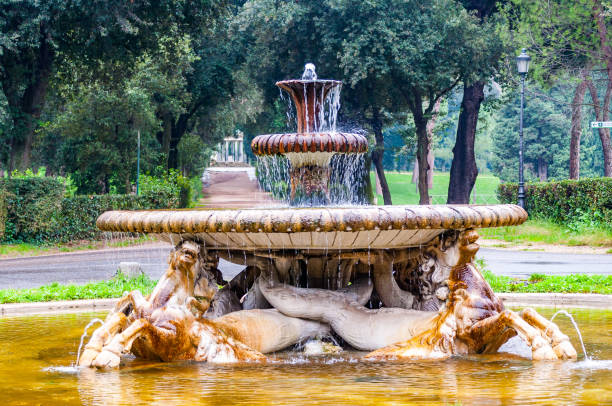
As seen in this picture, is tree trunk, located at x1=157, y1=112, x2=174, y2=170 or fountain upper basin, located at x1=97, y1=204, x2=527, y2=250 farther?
tree trunk, located at x1=157, y1=112, x2=174, y2=170

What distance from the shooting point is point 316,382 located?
479 centimetres

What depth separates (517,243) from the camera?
22.4 metres

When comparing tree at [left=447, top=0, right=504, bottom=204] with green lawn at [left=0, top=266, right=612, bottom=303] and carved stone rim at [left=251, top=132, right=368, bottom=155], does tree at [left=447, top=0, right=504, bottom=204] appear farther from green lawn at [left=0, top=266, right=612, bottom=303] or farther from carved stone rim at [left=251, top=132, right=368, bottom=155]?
carved stone rim at [left=251, top=132, right=368, bottom=155]

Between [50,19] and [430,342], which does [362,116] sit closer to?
[50,19]

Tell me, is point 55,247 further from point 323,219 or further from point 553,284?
point 323,219

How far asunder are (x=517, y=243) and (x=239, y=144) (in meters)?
91.8

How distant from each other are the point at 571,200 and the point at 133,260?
13044 millimetres

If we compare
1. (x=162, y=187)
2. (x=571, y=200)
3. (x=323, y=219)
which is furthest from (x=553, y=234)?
(x=323, y=219)

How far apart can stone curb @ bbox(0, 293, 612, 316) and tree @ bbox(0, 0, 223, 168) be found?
1470 centimetres

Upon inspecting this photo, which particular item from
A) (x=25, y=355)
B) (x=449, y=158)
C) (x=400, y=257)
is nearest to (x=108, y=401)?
(x=25, y=355)

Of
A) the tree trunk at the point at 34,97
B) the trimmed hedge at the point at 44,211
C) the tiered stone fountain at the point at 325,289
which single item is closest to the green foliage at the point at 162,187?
the trimmed hedge at the point at 44,211

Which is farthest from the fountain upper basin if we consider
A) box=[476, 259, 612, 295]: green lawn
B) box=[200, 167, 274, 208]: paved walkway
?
box=[200, 167, 274, 208]: paved walkway

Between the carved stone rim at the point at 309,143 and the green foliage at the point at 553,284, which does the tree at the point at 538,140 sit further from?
the carved stone rim at the point at 309,143

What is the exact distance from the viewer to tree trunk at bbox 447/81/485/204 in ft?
109
